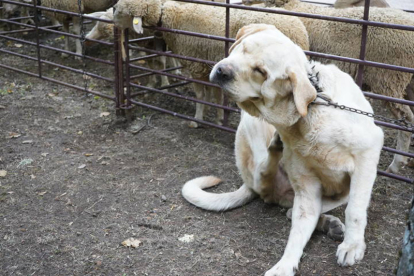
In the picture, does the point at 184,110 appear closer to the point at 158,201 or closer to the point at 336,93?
the point at 158,201

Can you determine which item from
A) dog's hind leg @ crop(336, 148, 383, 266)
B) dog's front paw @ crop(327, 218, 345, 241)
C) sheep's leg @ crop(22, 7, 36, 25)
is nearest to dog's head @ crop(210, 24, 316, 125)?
dog's hind leg @ crop(336, 148, 383, 266)

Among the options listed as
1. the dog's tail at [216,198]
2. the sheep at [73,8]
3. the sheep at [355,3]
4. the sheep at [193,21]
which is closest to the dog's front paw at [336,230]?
the dog's tail at [216,198]

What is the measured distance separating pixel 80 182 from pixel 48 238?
93 cm

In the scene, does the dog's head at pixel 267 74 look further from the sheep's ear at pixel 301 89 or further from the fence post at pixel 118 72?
the fence post at pixel 118 72

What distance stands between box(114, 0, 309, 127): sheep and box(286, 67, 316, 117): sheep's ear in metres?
2.72

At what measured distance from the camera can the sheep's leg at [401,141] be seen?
468 centimetres

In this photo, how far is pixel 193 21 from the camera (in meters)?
5.61

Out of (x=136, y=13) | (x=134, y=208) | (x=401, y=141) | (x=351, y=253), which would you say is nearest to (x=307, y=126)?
(x=351, y=253)

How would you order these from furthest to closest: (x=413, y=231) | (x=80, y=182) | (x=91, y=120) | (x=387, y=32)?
(x=91, y=120), (x=387, y=32), (x=80, y=182), (x=413, y=231)

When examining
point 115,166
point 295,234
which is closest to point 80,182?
point 115,166

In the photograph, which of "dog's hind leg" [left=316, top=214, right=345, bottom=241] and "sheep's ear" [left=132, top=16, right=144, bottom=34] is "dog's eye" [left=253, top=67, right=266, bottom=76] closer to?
"dog's hind leg" [left=316, top=214, right=345, bottom=241]

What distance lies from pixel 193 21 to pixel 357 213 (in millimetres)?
3334

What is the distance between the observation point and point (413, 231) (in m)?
1.57

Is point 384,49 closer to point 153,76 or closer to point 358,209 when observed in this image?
point 358,209
